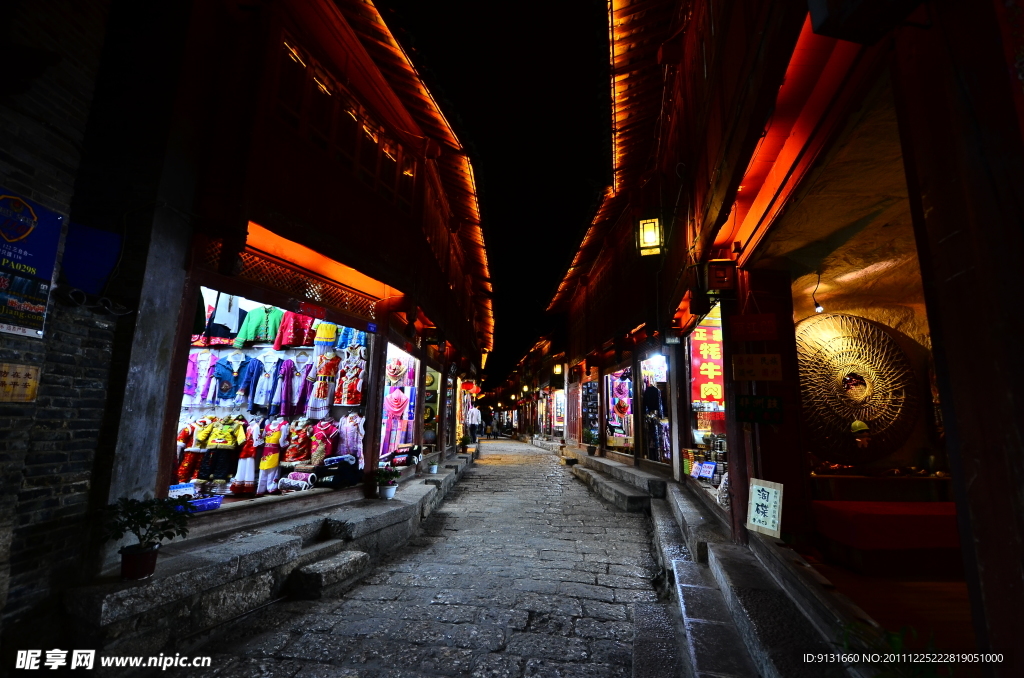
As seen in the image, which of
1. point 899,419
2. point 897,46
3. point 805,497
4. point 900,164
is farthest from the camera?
point 899,419

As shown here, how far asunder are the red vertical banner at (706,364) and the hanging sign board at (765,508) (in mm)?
4357

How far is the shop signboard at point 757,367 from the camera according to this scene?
17.3 ft

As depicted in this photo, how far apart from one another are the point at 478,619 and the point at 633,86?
29.1 feet

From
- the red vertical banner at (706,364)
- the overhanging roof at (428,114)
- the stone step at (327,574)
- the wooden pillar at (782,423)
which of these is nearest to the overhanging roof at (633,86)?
the overhanging roof at (428,114)

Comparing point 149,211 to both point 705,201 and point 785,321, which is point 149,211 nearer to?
point 705,201

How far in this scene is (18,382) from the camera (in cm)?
388

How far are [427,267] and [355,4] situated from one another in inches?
206

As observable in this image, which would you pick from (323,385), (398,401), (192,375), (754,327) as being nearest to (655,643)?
(754,327)

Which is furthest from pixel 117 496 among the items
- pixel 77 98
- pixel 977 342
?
pixel 977 342

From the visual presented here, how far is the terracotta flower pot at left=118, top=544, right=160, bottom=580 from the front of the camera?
4.09m

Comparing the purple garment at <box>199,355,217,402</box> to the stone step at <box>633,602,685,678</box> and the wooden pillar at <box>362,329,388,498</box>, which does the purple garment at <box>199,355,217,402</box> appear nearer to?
the wooden pillar at <box>362,329,388,498</box>

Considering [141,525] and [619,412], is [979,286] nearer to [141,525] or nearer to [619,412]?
[141,525]

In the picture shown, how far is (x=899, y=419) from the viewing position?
20.5 ft

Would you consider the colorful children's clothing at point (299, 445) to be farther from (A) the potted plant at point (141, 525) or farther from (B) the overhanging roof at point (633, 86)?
(B) the overhanging roof at point (633, 86)
